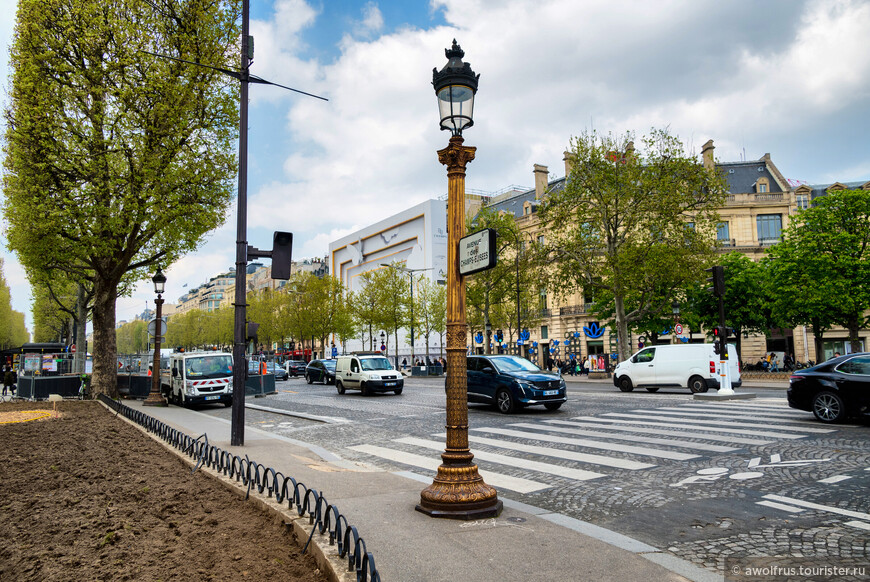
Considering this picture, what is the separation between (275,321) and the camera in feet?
270

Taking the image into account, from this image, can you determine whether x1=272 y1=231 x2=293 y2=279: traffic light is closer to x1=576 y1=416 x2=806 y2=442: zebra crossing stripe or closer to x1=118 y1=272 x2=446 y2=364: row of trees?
x1=576 y1=416 x2=806 y2=442: zebra crossing stripe

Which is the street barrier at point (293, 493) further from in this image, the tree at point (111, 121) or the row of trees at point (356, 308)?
the row of trees at point (356, 308)

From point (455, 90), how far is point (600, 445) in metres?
6.86

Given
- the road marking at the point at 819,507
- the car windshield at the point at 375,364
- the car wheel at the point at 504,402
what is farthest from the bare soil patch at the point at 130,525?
the car windshield at the point at 375,364

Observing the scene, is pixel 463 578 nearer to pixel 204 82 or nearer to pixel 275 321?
pixel 204 82

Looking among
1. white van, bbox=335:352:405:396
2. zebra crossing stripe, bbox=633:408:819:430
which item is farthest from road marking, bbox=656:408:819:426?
white van, bbox=335:352:405:396

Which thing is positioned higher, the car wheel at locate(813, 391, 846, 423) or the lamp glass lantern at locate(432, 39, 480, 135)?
the lamp glass lantern at locate(432, 39, 480, 135)

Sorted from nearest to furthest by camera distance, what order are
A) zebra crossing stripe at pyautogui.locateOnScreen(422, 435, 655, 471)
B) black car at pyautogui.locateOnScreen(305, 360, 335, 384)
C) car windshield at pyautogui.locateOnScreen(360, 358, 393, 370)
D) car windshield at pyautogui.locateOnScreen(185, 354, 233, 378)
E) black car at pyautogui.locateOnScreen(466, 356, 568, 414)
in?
zebra crossing stripe at pyautogui.locateOnScreen(422, 435, 655, 471) → black car at pyautogui.locateOnScreen(466, 356, 568, 414) → car windshield at pyautogui.locateOnScreen(185, 354, 233, 378) → car windshield at pyautogui.locateOnScreen(360, 358, 393, 370) → black car at pyautogui.locateOnScreen(305, 360, 335, 384)

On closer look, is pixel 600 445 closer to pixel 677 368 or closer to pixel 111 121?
pixel 677 368

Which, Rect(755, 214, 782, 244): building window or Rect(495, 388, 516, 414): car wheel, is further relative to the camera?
Rect(755, 214, 782, 244): building window

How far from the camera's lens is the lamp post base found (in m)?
5.59

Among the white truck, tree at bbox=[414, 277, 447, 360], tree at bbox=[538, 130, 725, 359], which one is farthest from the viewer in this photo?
tree at bbox=[414, 277, 447, 360]

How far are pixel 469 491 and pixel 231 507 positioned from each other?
7.85ft

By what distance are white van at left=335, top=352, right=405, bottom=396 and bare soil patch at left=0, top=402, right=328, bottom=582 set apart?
16425 millimetres
